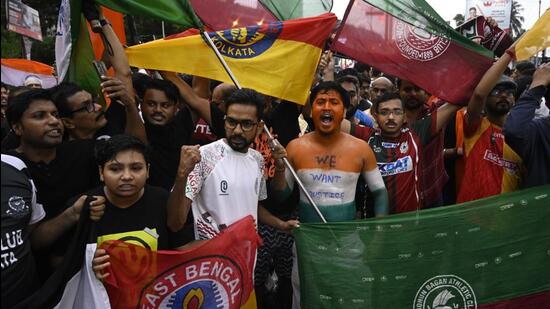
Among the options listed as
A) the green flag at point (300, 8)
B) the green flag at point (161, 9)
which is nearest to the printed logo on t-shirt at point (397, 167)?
the green flag at point (300, 8)

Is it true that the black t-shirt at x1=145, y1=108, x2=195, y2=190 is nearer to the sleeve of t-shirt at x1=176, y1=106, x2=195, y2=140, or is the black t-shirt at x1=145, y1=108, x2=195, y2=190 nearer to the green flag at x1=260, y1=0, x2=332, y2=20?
the sleeve of t-shirt at x1=176, y1=106, x2=195, y2=140

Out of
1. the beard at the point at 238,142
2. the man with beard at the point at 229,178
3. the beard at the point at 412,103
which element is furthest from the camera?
the beard at the point at 412,103

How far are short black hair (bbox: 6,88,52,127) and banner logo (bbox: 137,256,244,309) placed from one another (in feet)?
4.07

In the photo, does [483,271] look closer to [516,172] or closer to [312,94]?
[516,172]

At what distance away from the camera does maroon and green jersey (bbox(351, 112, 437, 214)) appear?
3.85 metres

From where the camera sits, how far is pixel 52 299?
2619 mm

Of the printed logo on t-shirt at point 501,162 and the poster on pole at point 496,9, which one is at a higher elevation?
the poster on pole at point 496,9

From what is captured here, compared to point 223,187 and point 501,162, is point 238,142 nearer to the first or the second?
point 223,187

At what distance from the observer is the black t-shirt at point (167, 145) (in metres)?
3.61

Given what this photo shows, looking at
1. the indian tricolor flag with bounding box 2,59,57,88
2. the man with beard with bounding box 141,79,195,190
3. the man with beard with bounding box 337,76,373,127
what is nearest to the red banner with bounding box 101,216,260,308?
the man with beard with bounding box 141,79,195,190

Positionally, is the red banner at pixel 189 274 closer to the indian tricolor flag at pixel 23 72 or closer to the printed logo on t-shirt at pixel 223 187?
the printed logo on t-shirt at pixel 223 187

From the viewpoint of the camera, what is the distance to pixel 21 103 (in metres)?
2.99

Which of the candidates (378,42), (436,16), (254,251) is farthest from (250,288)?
(436,16)

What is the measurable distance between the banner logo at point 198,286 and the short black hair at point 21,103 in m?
1.24
